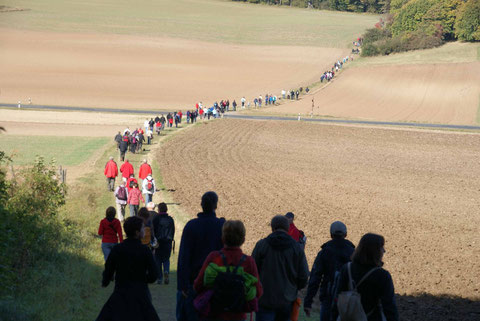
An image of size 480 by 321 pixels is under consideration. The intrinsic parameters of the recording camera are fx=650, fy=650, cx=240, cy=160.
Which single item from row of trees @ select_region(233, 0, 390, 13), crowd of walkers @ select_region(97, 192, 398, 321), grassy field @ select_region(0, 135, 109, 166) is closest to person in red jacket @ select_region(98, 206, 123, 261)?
crowd of walkers @ select_region(97, 192, 398, 321)

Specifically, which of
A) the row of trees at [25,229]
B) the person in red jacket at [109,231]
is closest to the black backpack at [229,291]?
the row of trees at [25,229]

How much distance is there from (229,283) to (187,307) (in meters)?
1.48

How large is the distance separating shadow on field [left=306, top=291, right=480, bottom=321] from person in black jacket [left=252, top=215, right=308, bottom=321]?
159 inches

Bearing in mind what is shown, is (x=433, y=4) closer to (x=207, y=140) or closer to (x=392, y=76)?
(x=392, y=76)

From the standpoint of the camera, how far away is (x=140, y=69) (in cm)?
8725

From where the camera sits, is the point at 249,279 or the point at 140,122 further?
the point at 140,122

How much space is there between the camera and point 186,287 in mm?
6746

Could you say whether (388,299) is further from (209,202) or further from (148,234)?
(148,234)

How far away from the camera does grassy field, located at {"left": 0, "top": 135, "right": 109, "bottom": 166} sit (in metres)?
33.2

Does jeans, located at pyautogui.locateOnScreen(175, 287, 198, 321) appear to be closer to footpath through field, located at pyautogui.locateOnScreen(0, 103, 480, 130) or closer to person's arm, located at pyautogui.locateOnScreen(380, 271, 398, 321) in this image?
person's arm, located at pyautogui.locateOnScreen(380, 271, 398, 321)

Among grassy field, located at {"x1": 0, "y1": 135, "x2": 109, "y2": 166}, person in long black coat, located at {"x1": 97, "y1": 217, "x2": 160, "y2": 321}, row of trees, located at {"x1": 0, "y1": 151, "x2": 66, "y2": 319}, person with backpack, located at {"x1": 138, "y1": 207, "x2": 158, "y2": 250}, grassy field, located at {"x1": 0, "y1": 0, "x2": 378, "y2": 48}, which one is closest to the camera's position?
person in long black coat, located at {"x1": 97, "y1": 217, "x2": 160, "y2": 321}

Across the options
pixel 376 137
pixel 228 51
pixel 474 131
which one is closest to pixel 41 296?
pixel 376 137

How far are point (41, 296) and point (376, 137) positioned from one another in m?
39.4

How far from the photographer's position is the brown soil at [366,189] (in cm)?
1520
